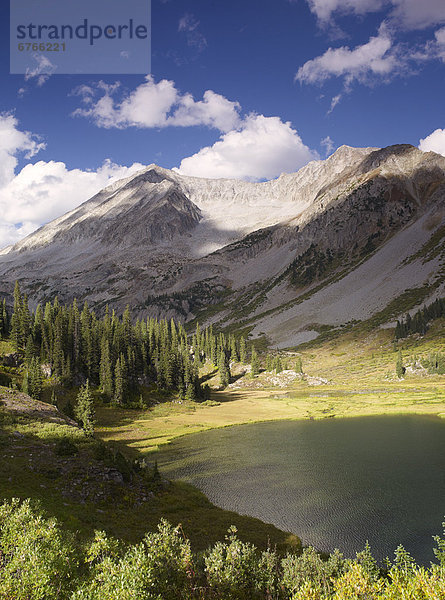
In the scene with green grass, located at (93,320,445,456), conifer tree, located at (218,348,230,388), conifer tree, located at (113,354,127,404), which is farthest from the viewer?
conifer tree, located at (218,348,230,388)

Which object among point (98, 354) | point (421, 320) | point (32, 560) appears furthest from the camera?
point (421, 320)

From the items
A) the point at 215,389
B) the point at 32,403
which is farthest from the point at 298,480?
the point at 215,389

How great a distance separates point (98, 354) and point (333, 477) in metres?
90.2

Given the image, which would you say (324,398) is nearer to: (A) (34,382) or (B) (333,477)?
(B) (333,477)

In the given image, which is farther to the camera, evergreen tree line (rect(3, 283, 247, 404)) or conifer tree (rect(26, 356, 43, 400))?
evergreen tree line (rect(3, 283, 247, 404))

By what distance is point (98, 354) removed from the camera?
119 meters

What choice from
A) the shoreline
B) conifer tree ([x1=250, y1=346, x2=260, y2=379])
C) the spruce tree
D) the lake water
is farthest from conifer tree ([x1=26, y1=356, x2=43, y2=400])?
the spruce tree

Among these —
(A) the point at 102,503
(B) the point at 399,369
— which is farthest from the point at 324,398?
(A) the point at 102,503

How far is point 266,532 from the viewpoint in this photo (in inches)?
1302

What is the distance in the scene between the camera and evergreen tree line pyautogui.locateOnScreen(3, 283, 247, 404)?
105188 mm

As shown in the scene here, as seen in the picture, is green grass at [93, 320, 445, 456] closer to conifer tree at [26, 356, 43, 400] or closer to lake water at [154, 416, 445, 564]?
lake water at [154, 416, 445, 564]

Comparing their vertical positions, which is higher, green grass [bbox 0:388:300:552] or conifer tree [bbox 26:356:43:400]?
conifer tree [bbox 26:356:43:400]

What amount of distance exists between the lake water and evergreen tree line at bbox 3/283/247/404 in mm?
42565

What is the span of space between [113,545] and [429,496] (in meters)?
36.2
